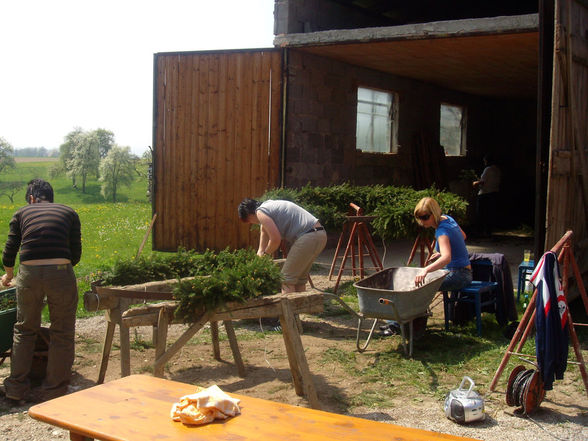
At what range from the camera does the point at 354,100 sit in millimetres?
13305

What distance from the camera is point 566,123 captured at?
705 cm

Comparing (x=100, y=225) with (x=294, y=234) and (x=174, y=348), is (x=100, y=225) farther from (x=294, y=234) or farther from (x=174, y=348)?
(x=174, y=348)

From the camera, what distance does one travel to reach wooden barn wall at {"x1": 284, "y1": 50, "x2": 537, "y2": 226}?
39.7ft

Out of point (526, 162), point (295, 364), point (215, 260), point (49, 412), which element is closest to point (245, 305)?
point (295, 364)

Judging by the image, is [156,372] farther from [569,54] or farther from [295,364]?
[569,54]

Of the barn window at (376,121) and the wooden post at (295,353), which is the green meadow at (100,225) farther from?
the barn window at (376,121)

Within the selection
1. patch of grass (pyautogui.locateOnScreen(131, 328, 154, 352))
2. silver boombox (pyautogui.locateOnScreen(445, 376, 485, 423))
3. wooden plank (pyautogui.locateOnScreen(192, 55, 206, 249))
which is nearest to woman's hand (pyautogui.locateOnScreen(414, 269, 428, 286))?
silver boombox (pyautogui.locateOnScreen(445, 376, 485, 423))

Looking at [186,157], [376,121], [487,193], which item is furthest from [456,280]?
[487,193]

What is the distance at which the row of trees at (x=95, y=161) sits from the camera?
34156mm

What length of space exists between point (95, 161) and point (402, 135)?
2645 cm

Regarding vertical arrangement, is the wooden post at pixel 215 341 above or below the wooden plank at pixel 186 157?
below

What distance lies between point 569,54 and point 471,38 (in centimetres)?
375

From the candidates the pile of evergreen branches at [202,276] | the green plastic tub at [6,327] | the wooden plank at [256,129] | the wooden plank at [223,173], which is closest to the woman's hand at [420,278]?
the pile of evergreen branches at [202,276]

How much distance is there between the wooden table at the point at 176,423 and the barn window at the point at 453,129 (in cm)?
1450
